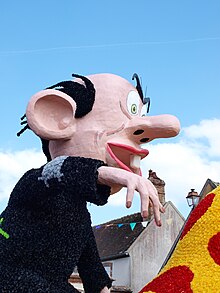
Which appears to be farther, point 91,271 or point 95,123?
point 91,271

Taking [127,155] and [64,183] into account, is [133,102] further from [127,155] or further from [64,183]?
[64,183]

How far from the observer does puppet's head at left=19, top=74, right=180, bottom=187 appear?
7.23 feet

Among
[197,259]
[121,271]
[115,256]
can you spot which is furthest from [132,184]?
[115,256]

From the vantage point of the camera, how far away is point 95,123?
229cm

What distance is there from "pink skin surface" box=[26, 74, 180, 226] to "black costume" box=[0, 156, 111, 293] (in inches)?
9.7

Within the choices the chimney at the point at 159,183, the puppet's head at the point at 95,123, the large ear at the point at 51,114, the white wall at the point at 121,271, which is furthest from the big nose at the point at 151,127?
the chimney at the point at 159,183

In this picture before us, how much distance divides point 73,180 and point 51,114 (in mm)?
443

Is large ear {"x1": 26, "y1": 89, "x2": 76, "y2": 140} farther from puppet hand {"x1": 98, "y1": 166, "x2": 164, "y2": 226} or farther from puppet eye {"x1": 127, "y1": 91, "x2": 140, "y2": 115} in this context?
puppet hand {"x1": 98, "y1": 166, "x2": 164, "y2": 226}

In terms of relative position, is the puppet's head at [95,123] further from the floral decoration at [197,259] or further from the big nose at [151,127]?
the floral decoration at [197,259]

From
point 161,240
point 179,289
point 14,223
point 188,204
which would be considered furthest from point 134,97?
point 161,240

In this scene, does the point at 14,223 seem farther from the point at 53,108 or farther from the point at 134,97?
the point at 134,97

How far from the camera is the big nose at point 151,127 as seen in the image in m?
2.24

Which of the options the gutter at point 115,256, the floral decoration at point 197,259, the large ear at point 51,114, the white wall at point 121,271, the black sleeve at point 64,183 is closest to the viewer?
the floral decoration at point 197,259

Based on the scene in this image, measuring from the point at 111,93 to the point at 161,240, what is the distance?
36.8ft
